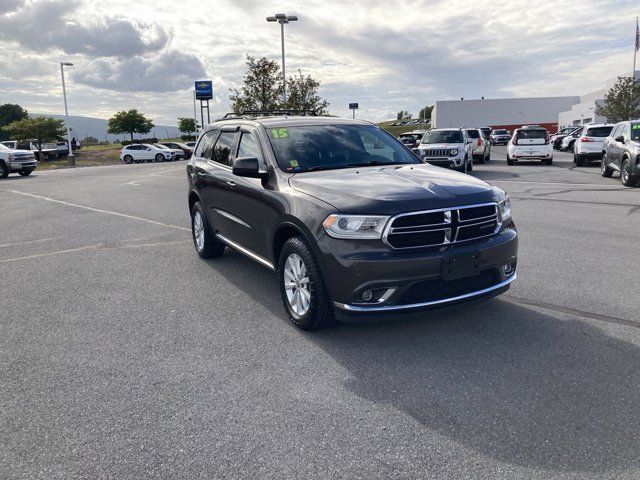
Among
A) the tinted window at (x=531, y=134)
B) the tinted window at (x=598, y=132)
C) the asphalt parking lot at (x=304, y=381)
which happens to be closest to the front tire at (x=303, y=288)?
the asphalt parking lot at (x=304, y=381)

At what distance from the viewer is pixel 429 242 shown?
12.6ft

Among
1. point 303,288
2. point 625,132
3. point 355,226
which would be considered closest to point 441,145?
point 625,132

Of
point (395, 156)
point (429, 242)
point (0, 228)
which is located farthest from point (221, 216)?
point (0, 228)

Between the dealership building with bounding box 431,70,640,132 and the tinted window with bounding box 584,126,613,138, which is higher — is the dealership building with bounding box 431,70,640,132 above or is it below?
above

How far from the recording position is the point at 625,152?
14547mm

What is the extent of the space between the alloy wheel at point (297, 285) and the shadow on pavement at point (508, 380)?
0.29 m

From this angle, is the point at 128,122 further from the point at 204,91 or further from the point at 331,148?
the point at 331,148

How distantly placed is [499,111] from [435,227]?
9806cm

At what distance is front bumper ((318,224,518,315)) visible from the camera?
3719mm

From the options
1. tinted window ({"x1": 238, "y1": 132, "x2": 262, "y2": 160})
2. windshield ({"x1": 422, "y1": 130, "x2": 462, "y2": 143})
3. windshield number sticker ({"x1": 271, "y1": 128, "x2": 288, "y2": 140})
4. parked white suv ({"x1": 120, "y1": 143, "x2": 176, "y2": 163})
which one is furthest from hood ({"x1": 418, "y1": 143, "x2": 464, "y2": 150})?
parked white suv ({"x1": 120, "y1": 143, "x2": 176, "y2": 163})

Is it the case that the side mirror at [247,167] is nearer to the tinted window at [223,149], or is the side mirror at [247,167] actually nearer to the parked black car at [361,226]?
the parked black car at [361,226]

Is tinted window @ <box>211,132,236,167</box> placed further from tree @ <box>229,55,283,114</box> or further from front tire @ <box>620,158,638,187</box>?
tree @ <box>229,55,283,114</box>

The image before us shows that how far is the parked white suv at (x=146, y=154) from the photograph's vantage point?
44.7 meters

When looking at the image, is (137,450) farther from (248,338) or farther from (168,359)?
(248,338)
